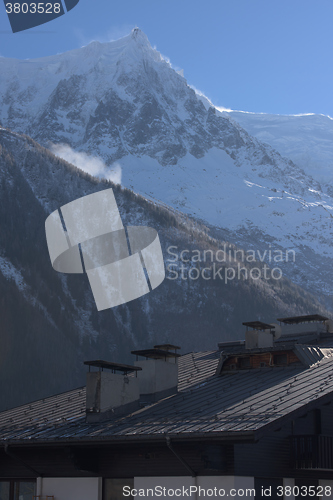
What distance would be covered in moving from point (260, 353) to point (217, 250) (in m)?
120

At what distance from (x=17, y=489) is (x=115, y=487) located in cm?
337

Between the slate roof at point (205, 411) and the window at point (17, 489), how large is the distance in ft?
4.66

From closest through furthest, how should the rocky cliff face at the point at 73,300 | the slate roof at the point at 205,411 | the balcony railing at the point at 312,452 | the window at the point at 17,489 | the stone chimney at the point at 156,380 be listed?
the slate roof at the point at 205,411, the balcony railing at the point at 312,452, the window at the point at 17,489, the stone chimney at the point at 156,380, the rocky cliff face at the point at 73,300

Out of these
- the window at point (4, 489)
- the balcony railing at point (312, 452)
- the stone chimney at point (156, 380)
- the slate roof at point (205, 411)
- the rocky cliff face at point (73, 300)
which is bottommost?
the window at point (4, 489)

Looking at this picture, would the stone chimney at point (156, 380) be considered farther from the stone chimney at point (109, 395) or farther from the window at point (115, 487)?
the window at point (115, 487)

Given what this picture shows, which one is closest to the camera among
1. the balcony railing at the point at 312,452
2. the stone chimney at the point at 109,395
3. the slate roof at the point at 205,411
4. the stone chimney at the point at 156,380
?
the slate roof at the point at 205,411

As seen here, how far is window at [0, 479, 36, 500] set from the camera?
18625mm

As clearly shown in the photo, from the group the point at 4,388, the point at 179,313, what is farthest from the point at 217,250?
the point at 4,388

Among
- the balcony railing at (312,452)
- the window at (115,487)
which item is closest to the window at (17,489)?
the window at (115,487)

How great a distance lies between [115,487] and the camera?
17234 millimetres

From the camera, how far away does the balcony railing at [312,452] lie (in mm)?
16109

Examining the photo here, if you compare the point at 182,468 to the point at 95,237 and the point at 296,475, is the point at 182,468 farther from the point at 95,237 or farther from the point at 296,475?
the point at 95,237

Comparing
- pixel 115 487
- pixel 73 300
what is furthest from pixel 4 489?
pixel 73 300

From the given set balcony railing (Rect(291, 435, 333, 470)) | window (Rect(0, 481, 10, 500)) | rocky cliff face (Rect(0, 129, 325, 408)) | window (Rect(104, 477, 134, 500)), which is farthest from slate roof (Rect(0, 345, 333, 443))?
rocky cliff face (Rect(0, 129, 325, 408))
